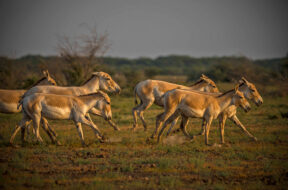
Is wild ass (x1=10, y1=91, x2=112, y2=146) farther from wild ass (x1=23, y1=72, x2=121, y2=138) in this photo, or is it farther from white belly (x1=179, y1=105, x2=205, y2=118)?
white belly (x1=179, y1=105, x2=205, y2=118)

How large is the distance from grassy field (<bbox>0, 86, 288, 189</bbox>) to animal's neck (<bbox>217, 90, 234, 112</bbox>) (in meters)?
1.21

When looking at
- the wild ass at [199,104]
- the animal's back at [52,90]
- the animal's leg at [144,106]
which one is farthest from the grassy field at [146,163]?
the animal's back at [52,90]

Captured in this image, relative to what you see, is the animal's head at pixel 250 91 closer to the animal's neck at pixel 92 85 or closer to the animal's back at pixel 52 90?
the animal's neck at pixel 92 85

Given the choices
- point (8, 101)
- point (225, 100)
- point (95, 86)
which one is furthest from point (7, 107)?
point (225, 100)

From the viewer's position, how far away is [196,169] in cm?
726

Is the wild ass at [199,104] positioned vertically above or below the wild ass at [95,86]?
below

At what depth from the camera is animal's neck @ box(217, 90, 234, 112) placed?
1009 centimetres

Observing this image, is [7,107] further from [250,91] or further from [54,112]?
[250,91]

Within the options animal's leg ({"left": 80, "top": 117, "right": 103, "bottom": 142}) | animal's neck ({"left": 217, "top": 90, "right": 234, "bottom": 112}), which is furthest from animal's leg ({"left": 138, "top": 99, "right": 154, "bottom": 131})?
animal's neck ({"left": 217, "top": 90, "right": 234, "bottom": 112})

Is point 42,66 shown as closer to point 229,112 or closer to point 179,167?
point 229,112

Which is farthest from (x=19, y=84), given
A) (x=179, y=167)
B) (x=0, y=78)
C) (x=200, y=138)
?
(x=179, y=167)

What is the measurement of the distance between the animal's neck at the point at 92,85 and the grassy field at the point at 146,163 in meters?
1.82

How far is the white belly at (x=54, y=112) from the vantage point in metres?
9.45

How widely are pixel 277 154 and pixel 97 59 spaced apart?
59.7 feet
